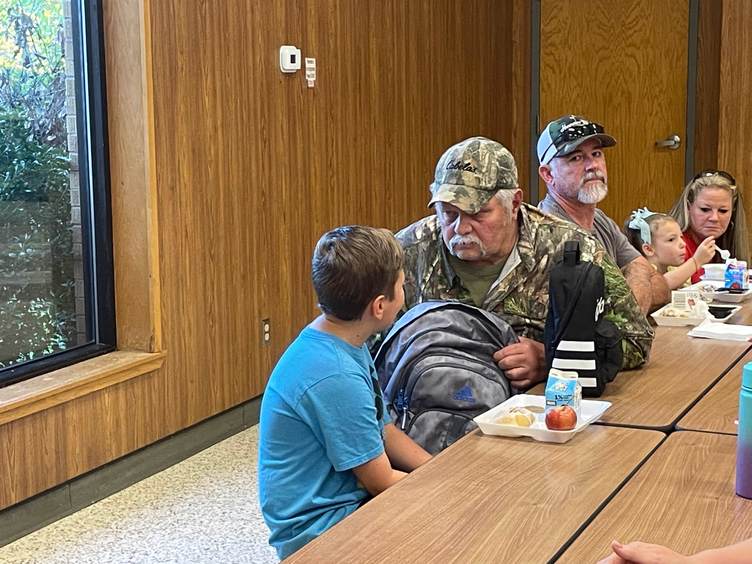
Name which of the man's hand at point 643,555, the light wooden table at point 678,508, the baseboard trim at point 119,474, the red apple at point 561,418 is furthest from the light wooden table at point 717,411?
the baseboard trim at point 119,474

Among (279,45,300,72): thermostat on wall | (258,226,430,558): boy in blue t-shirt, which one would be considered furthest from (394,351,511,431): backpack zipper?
(279,45,300,72): thermostat on wall

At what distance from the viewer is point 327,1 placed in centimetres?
503

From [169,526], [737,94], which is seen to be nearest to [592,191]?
[169,526]

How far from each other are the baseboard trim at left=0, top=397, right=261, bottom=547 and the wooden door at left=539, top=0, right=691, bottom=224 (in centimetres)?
375

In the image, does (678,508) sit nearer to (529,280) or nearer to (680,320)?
(529,280)

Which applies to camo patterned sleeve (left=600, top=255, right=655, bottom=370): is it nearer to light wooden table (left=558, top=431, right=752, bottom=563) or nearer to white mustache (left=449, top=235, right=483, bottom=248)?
white mustache (left=449, top=235, right=483, bottom=248)

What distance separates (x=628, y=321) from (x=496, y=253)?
0.37 metres

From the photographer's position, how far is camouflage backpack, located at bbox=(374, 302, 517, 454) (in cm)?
237

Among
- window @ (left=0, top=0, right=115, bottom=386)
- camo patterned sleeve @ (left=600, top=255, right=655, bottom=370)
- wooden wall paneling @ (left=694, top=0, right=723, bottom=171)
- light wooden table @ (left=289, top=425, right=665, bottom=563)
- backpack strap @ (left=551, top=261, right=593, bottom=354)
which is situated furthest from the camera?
wooden wall paneling @ (left=694, top=0, right=723, bottom=171)

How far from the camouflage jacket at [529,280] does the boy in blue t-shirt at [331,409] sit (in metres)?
0.62

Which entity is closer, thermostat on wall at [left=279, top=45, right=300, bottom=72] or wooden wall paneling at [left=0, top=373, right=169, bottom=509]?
wooden wall paneling at [left=0, top=373, right=169, bottom=509]

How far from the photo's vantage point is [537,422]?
7.00 feet

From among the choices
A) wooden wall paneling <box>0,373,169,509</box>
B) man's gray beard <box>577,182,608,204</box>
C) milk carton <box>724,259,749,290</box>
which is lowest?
wooden wall paneling <box>0,373,169,509</box>

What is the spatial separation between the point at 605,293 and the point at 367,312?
2.46 ft
